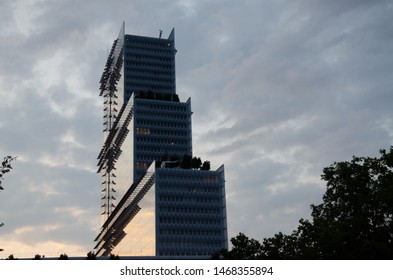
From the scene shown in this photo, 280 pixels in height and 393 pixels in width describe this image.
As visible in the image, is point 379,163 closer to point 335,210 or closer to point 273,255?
point 335,210

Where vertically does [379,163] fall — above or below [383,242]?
above

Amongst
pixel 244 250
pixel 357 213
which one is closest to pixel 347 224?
pixel 357 213

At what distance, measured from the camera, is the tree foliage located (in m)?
58.4

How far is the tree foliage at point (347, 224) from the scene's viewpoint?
191 feet

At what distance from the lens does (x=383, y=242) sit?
59.3 metres

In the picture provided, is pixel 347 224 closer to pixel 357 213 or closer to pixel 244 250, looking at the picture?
pixel 357 213

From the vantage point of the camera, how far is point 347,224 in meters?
59.6
